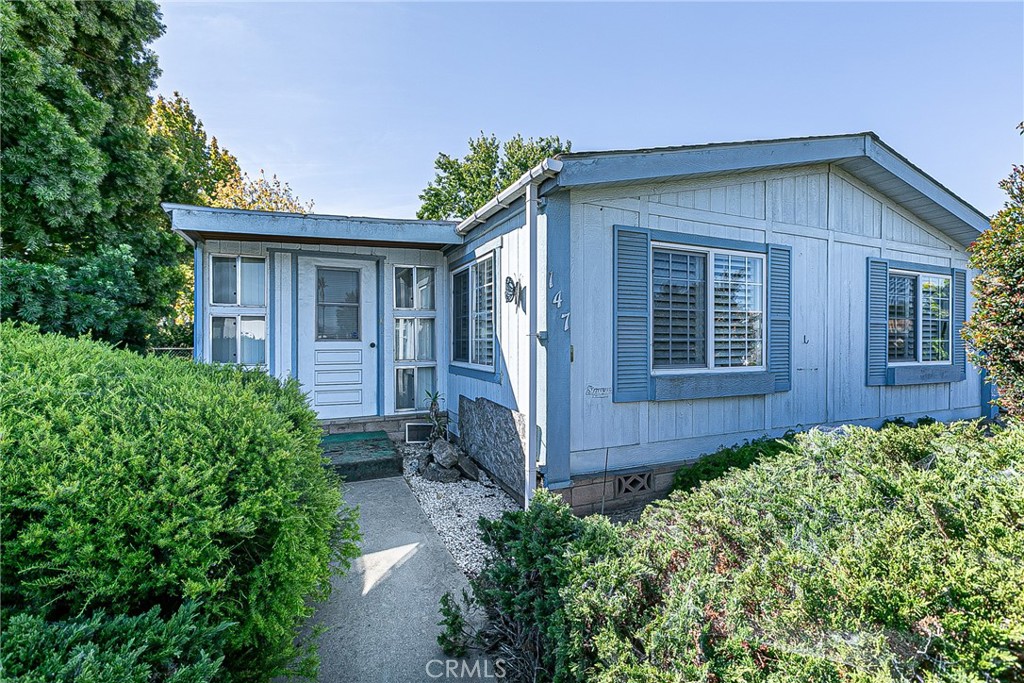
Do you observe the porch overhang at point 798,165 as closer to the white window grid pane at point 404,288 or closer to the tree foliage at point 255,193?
the white window grid pane at point 404,288

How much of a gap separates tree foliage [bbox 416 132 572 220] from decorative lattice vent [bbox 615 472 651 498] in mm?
19160

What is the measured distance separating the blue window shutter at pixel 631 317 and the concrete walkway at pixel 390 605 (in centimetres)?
224

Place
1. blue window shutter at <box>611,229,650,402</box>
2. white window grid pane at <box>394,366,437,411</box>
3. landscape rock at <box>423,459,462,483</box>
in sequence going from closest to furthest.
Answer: blue window shutter at <box>611,229,650,402</box>
landscape rock at <box>423,459,462,483</box>
white window grid pane at <box>394,366,437,411</box>

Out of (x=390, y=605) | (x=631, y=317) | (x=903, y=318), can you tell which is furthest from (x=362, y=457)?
(x=903, y=318)

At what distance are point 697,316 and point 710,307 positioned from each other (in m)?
0.18

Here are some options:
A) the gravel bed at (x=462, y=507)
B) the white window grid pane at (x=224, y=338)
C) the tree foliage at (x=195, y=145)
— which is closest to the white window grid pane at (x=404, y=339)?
the gravel bed at (x=462, y=507)

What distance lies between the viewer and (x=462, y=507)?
4715 mm

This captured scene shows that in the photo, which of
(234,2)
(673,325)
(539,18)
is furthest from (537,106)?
(673,325)

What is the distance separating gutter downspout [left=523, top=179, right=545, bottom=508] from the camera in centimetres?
413

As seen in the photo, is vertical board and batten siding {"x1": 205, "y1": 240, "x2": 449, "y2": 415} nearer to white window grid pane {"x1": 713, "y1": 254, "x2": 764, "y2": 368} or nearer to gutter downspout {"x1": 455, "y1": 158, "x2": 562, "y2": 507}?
gutter downspout {"x1": 455, "y1": 158, "x2": 562, "y2": 507}

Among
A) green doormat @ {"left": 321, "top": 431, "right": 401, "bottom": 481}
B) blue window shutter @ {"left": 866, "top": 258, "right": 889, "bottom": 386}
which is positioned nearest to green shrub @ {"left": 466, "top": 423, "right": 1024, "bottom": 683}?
green doormat @ {"left": 321, "top": 431, "right": 401, "bottom": 481}

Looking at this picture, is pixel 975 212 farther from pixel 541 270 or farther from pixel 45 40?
pixel 45 40

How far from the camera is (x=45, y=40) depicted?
25.0ft

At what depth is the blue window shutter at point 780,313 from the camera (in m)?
5.24
